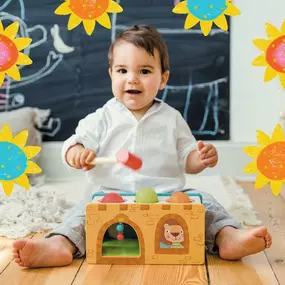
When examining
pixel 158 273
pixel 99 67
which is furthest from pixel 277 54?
pixel 99 67

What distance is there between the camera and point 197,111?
2.45 meters

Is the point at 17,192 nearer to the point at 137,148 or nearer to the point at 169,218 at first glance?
the point at 137,148

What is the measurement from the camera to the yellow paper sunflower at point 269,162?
1.35 metres

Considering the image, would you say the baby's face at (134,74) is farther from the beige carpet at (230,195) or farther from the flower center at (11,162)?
the beige carpet at (230,195)

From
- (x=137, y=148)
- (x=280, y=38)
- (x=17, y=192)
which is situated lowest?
(x=17, y=192)

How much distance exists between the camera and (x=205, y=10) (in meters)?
1.36

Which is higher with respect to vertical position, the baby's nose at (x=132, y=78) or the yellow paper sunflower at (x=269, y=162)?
the baby's nose at (x=132, y=78)

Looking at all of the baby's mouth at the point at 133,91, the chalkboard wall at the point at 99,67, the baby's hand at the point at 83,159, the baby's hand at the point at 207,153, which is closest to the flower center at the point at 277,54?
the baby's hand at the point at 207,153

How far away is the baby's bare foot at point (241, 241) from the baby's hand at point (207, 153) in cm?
15

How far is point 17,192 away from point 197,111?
84cm

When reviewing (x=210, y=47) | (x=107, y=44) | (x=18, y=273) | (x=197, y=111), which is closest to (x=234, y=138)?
(x=197, y=111)

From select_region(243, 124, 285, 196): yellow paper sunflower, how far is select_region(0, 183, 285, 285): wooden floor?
0.56ft

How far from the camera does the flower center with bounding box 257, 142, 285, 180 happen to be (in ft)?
4.46

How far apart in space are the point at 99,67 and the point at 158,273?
4.35 ft
